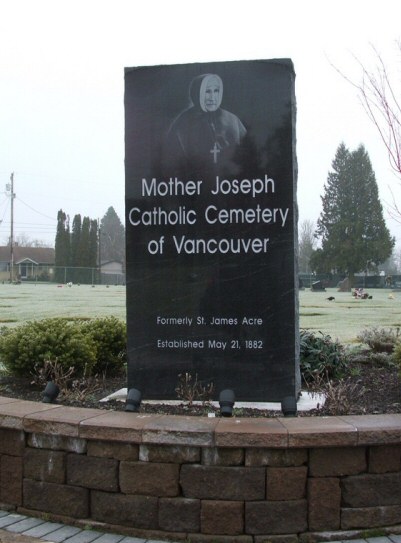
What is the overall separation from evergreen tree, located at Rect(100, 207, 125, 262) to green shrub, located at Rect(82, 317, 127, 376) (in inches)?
2858

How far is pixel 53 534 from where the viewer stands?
3.18 meters

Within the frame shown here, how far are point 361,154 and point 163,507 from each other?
60459 mm

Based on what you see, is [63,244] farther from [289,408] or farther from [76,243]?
[289,408]

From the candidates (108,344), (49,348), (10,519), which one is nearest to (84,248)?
(108,344)

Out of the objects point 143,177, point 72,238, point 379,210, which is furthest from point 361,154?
point 143,177

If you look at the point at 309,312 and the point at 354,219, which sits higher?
the point at 354,219

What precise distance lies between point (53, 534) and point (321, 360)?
325 cm

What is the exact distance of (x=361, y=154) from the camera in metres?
59.8

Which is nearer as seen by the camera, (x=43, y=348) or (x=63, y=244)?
(x=43, y=348)

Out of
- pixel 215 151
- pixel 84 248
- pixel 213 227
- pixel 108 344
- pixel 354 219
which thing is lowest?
pixel 108 344

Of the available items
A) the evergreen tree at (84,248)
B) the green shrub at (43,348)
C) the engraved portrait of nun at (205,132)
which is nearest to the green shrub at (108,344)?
the green shrub at (43,348)

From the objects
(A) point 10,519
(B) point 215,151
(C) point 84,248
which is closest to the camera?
(A) point 10,519

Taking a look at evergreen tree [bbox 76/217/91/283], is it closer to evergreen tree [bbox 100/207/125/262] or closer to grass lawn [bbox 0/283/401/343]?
evergreen tree [bbox 100/207/125/262]

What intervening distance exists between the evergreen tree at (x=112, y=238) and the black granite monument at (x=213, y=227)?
74.3 m
